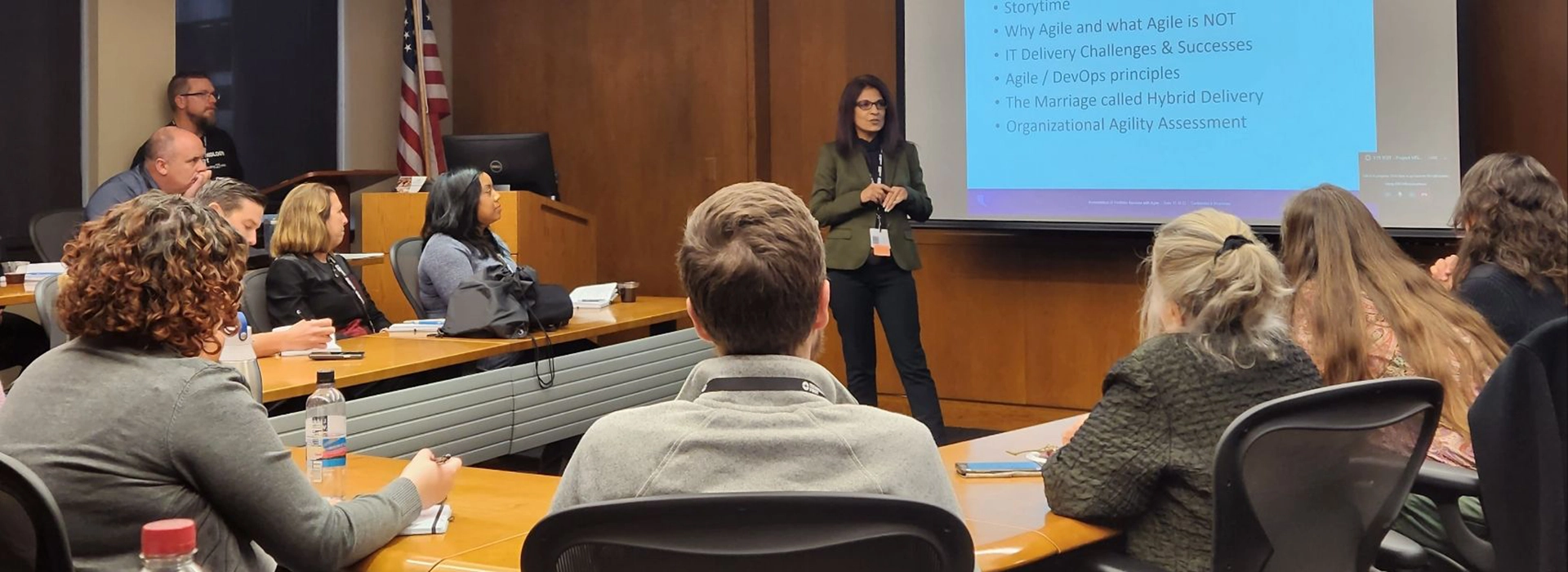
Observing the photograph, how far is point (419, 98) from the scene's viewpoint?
7707 millimetres

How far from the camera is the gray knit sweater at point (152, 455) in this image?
1.87 metres

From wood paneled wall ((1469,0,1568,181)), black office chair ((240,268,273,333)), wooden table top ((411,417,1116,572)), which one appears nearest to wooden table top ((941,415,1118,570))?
wooden table top ((411,417,1116,572))

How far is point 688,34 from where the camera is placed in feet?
23.2

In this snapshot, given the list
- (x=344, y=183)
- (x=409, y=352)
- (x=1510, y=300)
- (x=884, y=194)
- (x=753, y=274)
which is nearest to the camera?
(x=753, y=274)

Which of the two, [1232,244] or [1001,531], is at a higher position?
[1232,244]

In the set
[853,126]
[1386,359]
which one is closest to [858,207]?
[853,126]

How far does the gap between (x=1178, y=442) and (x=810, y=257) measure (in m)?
0.84

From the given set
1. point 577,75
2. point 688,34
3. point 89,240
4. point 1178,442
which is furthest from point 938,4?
point 89,240

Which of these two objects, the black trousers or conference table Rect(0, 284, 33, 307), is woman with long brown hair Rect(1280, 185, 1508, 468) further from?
conference table Rect(0, 284, 33, 307)

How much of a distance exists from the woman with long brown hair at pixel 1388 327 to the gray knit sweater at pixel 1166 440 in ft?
2.21

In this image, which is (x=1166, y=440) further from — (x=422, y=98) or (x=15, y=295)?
(x=422, y=98)

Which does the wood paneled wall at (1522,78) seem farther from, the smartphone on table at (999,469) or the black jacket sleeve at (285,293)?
the black jacket sleeve at (285,293)

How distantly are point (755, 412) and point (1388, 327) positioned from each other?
6.05ft

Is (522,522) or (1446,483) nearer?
(522,522)
